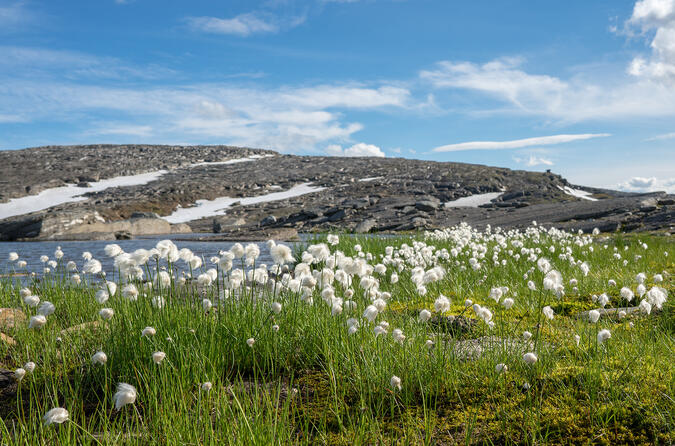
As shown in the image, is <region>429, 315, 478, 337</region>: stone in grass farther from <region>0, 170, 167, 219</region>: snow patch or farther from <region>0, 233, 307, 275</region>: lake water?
<region>0, 170, 167, 219</region>: snow patch

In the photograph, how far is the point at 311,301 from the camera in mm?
4344

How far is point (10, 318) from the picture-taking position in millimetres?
5184

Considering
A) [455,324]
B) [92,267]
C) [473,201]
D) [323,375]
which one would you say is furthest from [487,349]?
[473,201]

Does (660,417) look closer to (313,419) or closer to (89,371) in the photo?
(313,419)

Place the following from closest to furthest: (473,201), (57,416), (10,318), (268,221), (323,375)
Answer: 1. (57,416)
2. (323,375)
3. (10,318)
4. (268,221)
5. (473,201)

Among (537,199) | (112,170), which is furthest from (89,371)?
(112,170)

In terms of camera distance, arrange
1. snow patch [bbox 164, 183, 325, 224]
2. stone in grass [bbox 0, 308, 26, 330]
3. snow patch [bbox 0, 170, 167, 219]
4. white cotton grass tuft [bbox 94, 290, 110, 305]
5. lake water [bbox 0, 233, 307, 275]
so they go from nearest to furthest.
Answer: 1. white cotton grass tuft [bbox 94, 290, 110, 305]
2. stone in grass [bbox 0, 308, 26, 330]
3. lake water [bbox 0, 233, 307, 275]
4. snow patch [bbox 164, 183, 325, 224]
5. snow patch [bbox 0, 170, 167, 219]

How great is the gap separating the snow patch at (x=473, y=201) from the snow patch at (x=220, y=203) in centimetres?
1555

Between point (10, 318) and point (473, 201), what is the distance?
3700cm

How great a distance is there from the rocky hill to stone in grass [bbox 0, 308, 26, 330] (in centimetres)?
1476

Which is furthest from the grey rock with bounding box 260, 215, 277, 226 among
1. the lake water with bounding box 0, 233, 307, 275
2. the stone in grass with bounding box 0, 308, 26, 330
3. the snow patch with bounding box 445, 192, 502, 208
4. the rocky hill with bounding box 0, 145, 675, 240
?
the stone in grass with bounding box 0, 308, 26, 330

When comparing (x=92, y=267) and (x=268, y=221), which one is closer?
(x=92, y=267)

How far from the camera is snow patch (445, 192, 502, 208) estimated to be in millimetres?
37100

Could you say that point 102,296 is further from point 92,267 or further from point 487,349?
point 487,349
